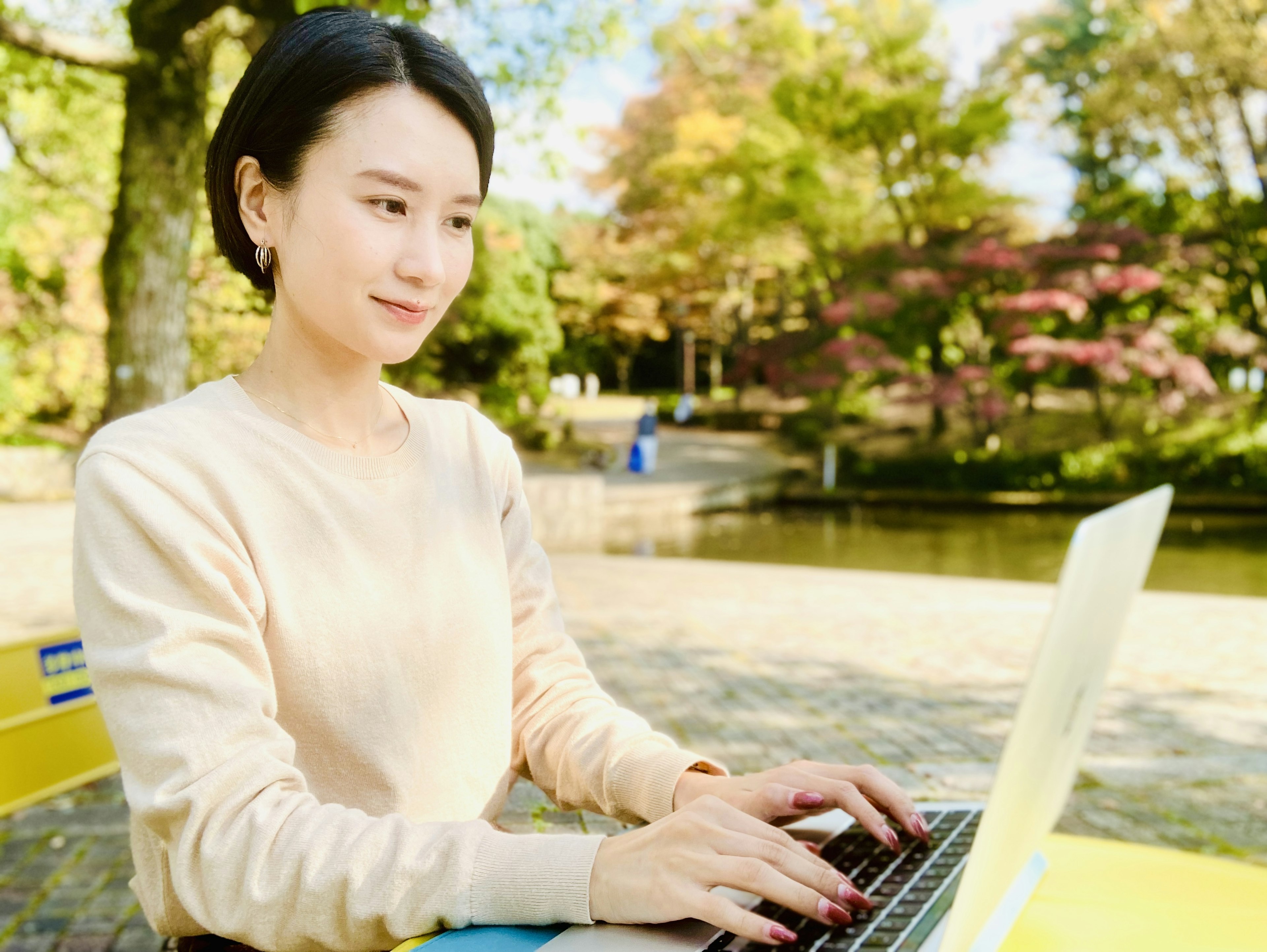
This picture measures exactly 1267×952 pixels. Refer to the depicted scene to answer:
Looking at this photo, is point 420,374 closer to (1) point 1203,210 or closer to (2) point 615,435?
(2) point 615,435

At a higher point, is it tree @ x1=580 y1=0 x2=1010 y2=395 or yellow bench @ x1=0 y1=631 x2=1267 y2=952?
tree @ x1=580 y1=0 x2=1010 y2=395

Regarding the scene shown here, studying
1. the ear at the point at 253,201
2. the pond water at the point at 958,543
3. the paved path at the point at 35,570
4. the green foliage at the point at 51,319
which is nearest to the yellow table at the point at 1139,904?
the ear at the point at 253,201

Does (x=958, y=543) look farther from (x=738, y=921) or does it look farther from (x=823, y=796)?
(x=738, y=921)

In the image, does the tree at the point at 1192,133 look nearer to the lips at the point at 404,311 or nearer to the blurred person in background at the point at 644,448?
the blurred person in background at the point at 644,448

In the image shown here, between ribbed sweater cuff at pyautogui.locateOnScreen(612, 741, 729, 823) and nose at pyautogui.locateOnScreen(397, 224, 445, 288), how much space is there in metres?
0.50

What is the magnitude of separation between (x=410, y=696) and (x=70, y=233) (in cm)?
1609

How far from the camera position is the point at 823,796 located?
97cm

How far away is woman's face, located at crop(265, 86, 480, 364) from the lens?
98cm

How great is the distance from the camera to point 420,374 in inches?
570

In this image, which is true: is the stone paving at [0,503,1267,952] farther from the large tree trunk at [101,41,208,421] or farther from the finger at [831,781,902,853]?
the large tree trunk at [101,41,208,421]

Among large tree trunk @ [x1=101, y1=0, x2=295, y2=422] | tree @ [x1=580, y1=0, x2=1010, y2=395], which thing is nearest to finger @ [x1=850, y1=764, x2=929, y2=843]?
large tree trunk @ [x1=101, y1=0, x2=295, y2=422]

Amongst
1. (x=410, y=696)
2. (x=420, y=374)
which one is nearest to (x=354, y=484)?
(x=410, y=696)

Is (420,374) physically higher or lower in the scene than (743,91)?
lower

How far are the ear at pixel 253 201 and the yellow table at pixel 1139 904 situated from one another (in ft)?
2.91
